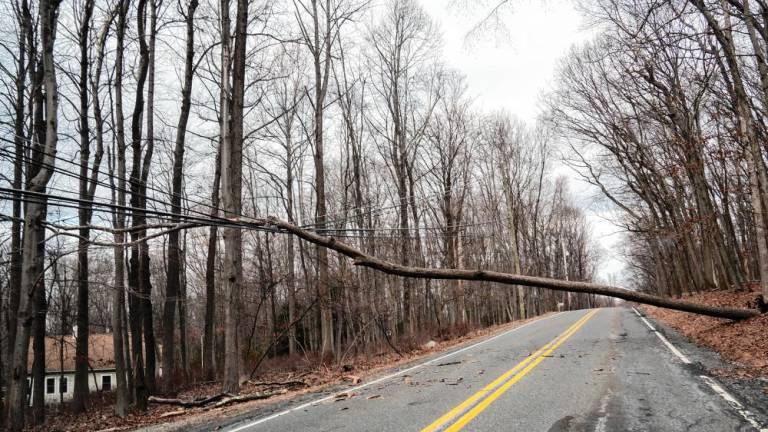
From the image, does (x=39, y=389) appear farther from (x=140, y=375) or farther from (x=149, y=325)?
(x=140, y=375)

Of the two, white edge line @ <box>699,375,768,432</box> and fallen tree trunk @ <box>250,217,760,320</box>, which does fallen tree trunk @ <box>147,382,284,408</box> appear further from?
white edge line @ <box>699,375,768,432</box>

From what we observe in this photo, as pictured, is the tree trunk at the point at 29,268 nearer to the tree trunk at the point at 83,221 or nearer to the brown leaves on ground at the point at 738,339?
the tree trunk at the point at 83,221

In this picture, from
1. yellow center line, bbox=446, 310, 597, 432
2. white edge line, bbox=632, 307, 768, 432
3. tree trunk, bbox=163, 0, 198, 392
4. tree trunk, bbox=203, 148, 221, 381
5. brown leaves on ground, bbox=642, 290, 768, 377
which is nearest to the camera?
white edge line, bbox=632, 307, 768, 432

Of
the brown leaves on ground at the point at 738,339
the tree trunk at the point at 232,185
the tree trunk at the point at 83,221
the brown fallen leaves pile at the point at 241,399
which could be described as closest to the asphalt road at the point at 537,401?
the brown leaves on ground at the point at 738,339

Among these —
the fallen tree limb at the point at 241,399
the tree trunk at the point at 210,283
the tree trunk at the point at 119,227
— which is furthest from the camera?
the tree trunk at the point at 210,283

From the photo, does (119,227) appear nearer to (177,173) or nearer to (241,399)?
(177,173)

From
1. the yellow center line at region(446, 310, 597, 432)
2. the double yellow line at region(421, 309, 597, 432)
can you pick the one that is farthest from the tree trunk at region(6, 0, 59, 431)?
the yellow center line at region(446, 310, 597, 432)

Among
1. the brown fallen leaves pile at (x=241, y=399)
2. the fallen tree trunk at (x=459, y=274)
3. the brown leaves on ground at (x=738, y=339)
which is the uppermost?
the fallen tree trunk at (x=459, y=274)

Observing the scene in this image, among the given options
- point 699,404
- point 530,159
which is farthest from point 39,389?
point 530,159

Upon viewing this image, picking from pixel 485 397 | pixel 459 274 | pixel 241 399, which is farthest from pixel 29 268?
pixel 485 397

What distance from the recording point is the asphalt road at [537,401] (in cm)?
492

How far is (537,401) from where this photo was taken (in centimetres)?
589

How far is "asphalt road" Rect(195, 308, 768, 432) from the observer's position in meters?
4.92

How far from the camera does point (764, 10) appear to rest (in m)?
9.66
